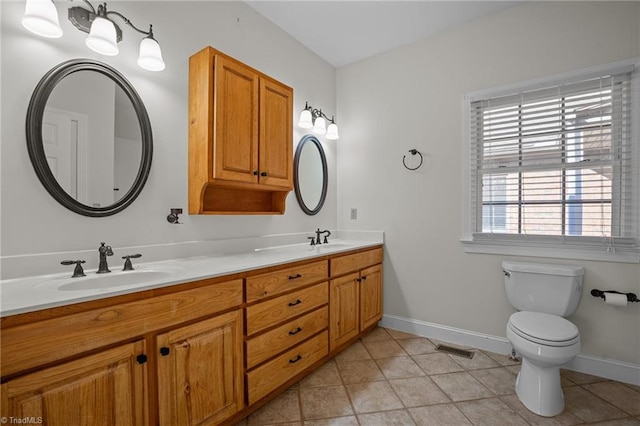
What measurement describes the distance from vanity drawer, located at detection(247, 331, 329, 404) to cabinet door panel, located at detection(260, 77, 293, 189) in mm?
1162

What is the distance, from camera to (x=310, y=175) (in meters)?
2.95

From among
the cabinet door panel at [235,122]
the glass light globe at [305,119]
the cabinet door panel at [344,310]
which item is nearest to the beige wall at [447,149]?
the cabinet door panel at [344,310]

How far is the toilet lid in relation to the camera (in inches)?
65.5

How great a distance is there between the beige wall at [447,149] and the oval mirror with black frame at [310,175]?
31 centimetres

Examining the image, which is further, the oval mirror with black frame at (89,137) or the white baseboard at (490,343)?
the white baseboard at (490,343)

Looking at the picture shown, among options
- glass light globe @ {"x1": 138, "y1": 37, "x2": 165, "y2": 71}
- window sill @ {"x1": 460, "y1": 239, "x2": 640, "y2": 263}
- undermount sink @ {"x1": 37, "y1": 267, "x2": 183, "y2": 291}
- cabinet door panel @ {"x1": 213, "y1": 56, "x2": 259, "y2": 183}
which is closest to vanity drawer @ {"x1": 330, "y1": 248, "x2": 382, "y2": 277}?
window sill @ {"x1": 460, "y1": 239, "x2": 640, "y2": 263}

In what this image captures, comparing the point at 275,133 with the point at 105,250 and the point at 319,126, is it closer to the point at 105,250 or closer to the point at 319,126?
the point at 319,126

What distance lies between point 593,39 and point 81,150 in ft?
10.9

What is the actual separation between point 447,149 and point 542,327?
154 cm

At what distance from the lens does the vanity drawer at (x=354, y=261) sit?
2307 mm

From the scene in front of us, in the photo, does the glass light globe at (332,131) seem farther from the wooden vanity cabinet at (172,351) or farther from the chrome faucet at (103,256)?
the chrome faucet at (103,256)

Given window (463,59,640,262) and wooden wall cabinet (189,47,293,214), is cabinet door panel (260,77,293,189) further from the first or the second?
window (463,59,640,262)

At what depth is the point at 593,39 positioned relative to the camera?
2.10 meters

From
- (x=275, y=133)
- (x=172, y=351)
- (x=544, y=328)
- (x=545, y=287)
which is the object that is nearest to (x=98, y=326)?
(x=172, y=351)
